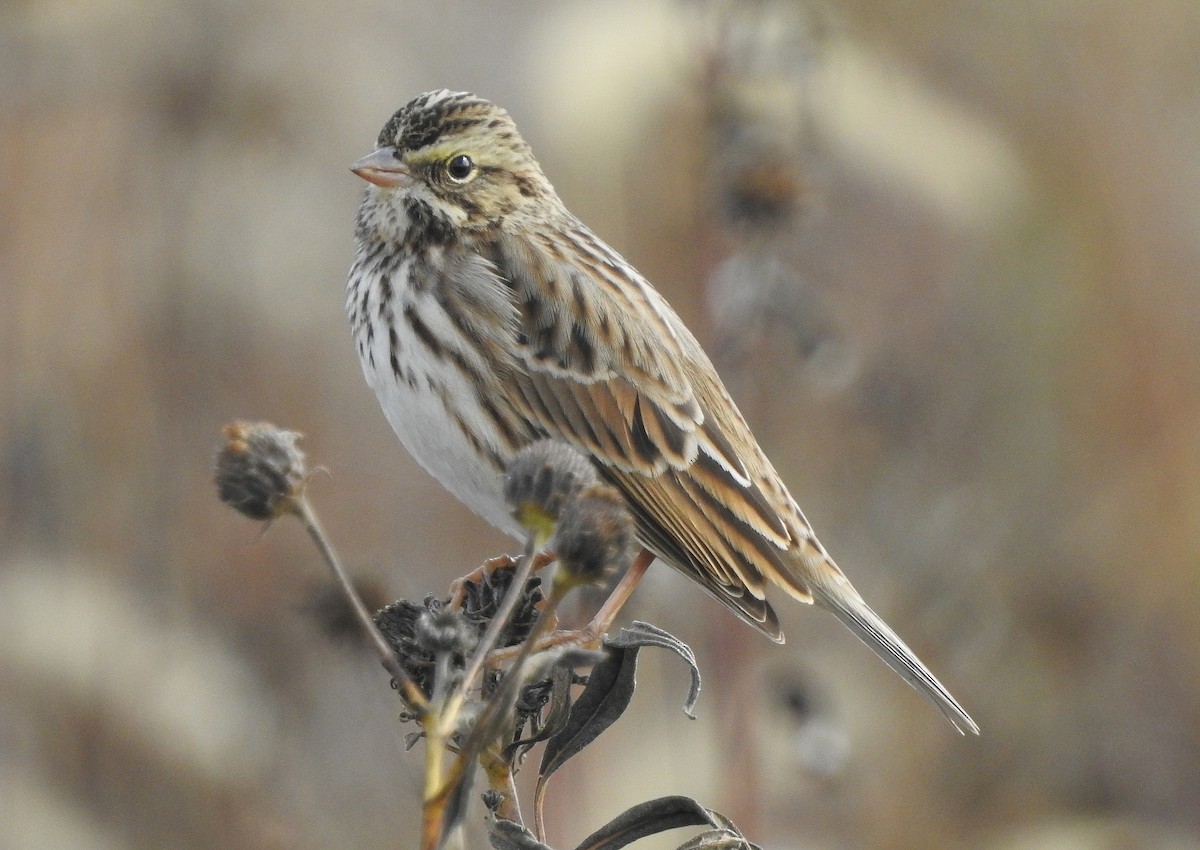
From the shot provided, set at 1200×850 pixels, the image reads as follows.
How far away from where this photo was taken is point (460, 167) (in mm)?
3289

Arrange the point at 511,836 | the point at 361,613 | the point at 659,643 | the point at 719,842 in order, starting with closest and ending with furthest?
the point at 361,613 < the point at 511,836 < the point at 719,842 < the point at 659,643

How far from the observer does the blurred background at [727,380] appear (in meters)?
3.60

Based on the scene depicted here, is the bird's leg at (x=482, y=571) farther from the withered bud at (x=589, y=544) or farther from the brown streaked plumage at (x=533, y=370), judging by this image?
the withered bud at (x=589, y=544)

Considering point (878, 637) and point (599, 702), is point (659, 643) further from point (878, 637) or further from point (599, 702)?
point (878, 637)

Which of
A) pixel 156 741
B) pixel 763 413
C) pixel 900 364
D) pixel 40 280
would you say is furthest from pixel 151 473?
pixel 900 364

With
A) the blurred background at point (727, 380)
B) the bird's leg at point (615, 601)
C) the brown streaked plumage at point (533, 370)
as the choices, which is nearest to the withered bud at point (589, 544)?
the blurred background at point (727, 380)

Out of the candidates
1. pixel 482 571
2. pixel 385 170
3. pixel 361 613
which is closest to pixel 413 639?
pixel 361 613

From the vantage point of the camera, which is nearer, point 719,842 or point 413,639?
point 719,842

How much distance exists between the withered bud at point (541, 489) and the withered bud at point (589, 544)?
0.04 m

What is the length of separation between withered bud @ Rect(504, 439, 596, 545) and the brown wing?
138cm

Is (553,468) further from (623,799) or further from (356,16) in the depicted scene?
(356,16)

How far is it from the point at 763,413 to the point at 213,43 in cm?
200

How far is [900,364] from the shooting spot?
5297 millimetres

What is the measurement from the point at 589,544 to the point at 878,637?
1772 millimetres
